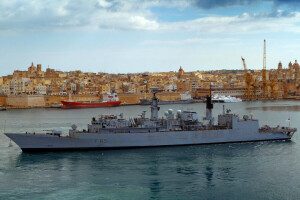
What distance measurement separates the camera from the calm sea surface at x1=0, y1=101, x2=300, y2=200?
16.6 m

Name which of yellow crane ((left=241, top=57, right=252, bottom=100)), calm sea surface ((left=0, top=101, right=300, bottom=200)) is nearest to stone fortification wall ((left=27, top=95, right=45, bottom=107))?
yellow crane ((left=241, top=57, right=252, bottom=100))

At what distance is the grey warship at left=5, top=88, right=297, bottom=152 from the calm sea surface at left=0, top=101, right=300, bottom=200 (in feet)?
1.74

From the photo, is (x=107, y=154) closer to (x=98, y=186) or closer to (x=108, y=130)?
(x=108, y=130)

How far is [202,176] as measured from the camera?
62.1 feet

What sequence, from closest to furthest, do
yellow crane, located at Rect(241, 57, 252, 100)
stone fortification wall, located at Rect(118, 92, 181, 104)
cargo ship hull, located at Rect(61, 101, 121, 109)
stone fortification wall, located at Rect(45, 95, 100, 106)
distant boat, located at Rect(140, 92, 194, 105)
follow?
cargo ship hull, located at Rect(61, 101, 121, 109) < stone fortification wall, located at Rect(45, 95, 100, 106) < distant boat, located at Rect(140, 92, 194, 105) < stone fortification wall, located at Rect(118, 92, 181, 104) < yellow crane, located at Rect(241, 57, 252, 100)

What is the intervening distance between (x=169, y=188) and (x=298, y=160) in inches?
355

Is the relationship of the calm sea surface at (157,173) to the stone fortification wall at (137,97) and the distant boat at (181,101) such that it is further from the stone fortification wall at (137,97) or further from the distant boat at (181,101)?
the stone fortification wall at (137,97)

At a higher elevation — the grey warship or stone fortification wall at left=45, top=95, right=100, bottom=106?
stone fortification wall at left=45, top=95, right=100, bottom=106

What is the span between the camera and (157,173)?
63.5 ft

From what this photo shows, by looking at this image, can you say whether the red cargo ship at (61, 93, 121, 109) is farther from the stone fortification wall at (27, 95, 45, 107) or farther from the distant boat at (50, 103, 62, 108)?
the stone fortification wall at (27, 95, 45, 107)

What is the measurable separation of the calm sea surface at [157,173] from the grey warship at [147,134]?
53 cm

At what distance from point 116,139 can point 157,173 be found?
5.50 metres

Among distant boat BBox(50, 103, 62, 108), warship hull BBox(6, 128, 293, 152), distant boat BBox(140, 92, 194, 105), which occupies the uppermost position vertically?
distant boat BBox(140, 92, 194, 105)

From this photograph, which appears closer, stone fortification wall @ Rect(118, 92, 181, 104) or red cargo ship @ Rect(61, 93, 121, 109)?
red cargo ship @ Rect(61, 93, 121, 109)
